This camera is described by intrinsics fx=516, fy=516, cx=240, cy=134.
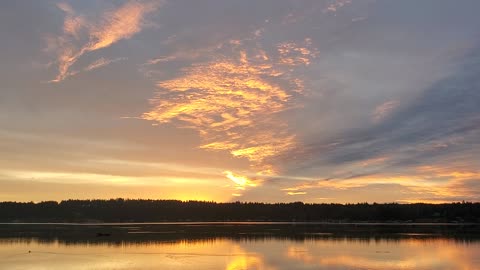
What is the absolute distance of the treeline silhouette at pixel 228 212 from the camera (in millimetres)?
136250

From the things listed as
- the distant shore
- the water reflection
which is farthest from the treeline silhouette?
the water reflection

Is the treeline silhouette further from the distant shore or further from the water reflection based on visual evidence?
the water reflection

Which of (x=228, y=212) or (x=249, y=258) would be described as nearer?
(x=249, y=258)

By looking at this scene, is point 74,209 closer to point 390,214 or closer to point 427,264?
point 390,214

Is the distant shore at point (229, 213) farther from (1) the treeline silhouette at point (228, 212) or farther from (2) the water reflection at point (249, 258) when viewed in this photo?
(2) the water reflection at point (249, 258)

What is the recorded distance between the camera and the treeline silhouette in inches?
5364

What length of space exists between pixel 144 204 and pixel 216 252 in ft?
445

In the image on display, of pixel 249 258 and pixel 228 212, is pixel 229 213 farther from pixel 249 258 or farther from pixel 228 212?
pixel 249 258

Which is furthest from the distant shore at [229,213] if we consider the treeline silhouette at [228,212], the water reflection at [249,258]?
the water reflection at [249,258]

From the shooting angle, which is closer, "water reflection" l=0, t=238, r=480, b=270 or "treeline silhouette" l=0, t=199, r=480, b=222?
"water reflection" l=0, t=238, r=480, b=270

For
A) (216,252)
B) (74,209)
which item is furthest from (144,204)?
(216,252)

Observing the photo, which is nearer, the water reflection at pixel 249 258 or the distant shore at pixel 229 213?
the water reflection at pixel 249 258

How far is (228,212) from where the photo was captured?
15888cm

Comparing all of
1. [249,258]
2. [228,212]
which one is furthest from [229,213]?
[249,258]
